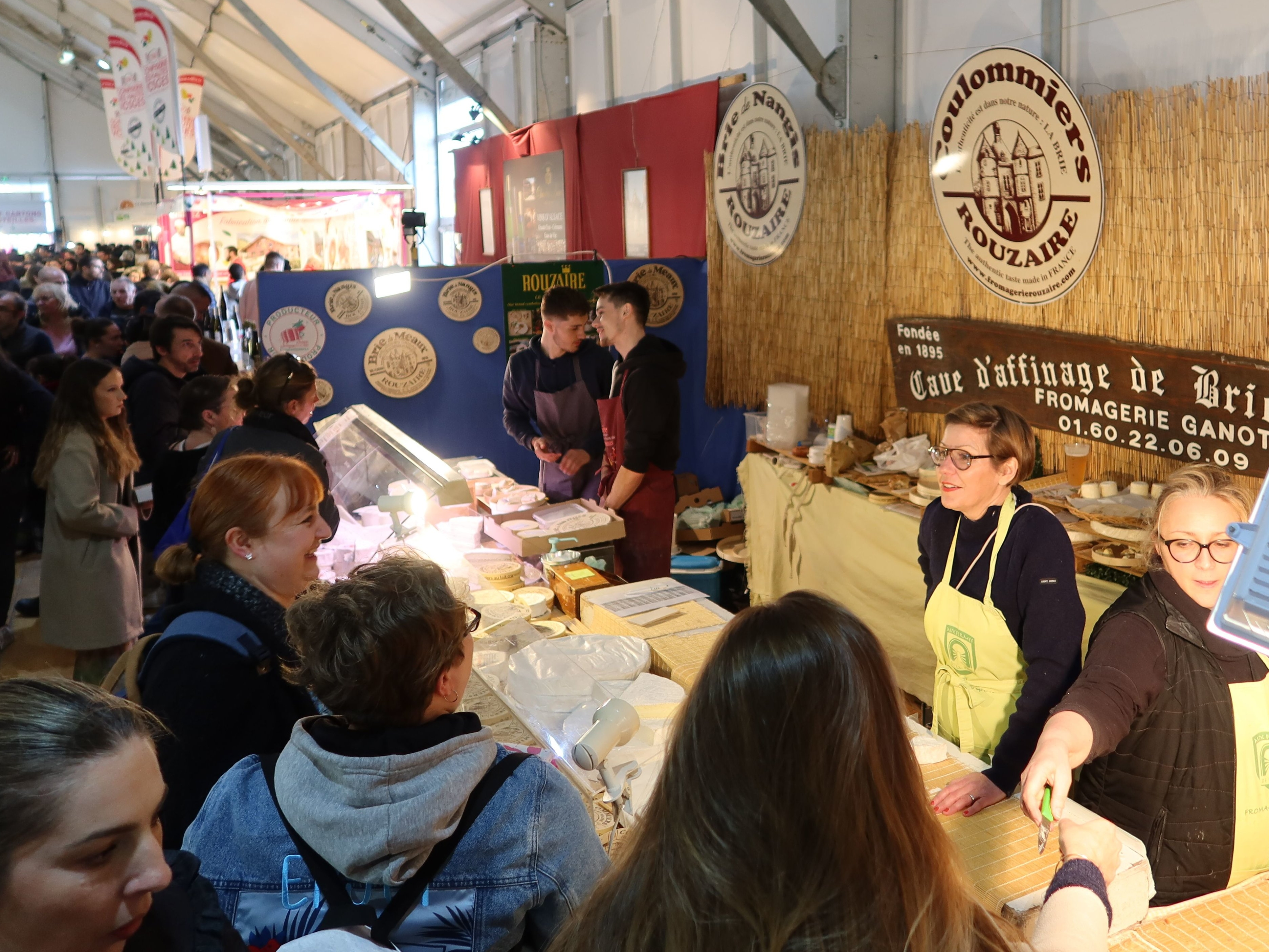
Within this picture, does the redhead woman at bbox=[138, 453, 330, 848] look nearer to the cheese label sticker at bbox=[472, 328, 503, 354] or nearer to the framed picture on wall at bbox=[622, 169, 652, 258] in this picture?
the cheese label sticker at bbox=[472, 328, 503, 354]

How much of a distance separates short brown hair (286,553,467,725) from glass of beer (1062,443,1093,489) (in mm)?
3547

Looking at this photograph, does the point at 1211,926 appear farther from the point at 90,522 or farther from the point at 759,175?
the point at 759,175

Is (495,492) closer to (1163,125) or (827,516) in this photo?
(827,516)

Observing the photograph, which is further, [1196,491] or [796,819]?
[1196,491]

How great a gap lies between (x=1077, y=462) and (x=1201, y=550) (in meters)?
2.34

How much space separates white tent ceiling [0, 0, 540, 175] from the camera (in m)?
11.7

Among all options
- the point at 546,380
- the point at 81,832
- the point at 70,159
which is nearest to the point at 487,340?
the point at 546,380

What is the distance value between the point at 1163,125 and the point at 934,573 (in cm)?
223

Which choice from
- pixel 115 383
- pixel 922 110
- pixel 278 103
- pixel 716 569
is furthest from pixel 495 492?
pixel 278 103

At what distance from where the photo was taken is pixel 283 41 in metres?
14.0

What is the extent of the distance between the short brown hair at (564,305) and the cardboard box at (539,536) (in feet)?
4.28

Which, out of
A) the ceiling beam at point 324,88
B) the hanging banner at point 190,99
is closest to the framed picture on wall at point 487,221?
the ceiling beam at point 324,88

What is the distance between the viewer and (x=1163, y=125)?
3.86 m

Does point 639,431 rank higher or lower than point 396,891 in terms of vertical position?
higher
